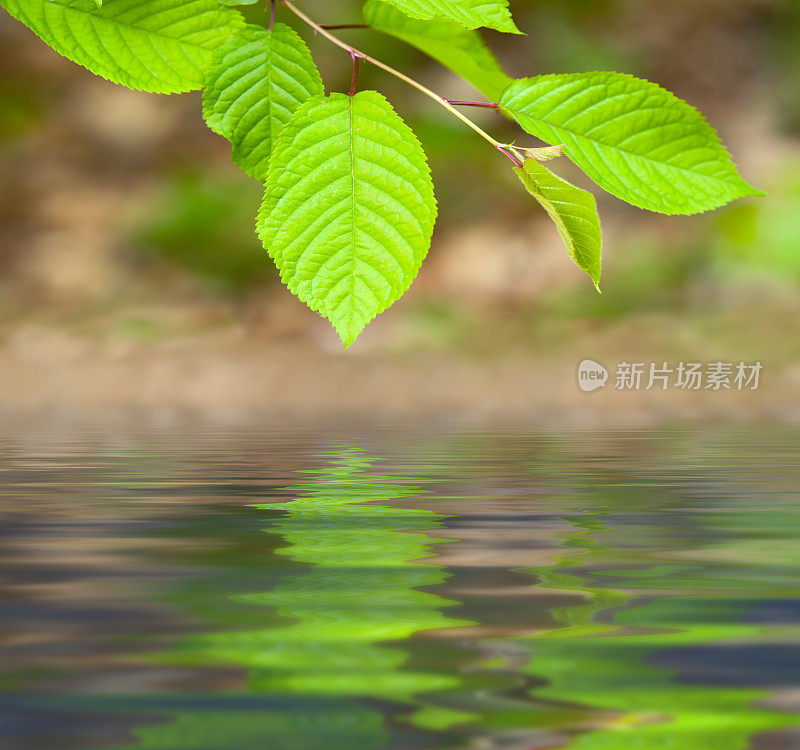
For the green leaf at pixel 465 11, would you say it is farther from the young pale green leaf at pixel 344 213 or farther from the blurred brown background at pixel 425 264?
the blurred brown background at pixel 425 264

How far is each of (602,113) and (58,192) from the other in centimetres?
299

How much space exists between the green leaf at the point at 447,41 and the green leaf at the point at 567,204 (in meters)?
0.05

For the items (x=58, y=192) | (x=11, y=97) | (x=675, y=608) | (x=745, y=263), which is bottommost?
(x=675, y=608)

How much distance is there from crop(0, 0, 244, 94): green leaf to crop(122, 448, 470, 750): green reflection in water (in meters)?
0.24

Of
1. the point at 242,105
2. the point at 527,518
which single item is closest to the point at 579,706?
the point at 242,105

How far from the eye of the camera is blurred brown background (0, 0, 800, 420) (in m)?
2.66

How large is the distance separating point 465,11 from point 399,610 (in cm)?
34

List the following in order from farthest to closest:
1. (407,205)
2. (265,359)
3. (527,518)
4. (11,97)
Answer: (11,97), (265,359), (527,518), (407,205)

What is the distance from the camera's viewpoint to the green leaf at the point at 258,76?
395mm

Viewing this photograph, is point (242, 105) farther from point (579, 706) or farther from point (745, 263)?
point (745, 263)

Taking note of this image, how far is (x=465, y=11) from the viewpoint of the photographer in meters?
0.36

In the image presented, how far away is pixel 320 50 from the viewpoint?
2.71 meters
